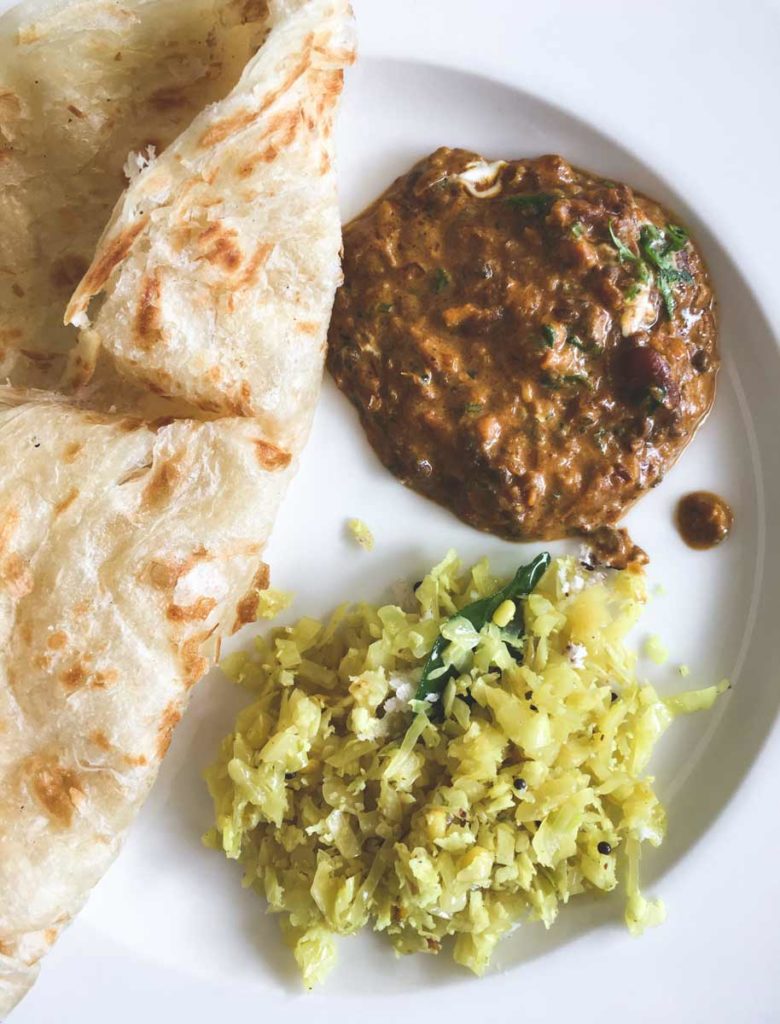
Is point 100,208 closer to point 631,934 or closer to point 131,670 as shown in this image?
point 131,670

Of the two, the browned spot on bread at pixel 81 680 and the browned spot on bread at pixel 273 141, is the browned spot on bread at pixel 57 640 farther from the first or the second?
the browned spot on bread at pixel 273 141

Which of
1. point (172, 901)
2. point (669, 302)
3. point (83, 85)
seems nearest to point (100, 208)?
point (83, 85)

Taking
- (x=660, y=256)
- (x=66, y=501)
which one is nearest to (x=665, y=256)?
(x=660, y=256)

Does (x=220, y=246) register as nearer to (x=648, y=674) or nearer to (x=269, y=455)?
(x=269, y=455)

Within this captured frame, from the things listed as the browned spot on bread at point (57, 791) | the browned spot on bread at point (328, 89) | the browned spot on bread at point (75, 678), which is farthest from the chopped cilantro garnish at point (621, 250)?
the browned spot on bread at point (57, 791)

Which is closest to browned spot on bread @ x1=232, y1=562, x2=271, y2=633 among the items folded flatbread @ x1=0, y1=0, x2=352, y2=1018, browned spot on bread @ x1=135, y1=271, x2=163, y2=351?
folded flatbread @ x1=0, y1=0, x2=352, y2=1018

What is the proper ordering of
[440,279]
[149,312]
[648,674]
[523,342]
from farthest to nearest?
[648,674] < [440,279] < [523,342] < [149,312]
